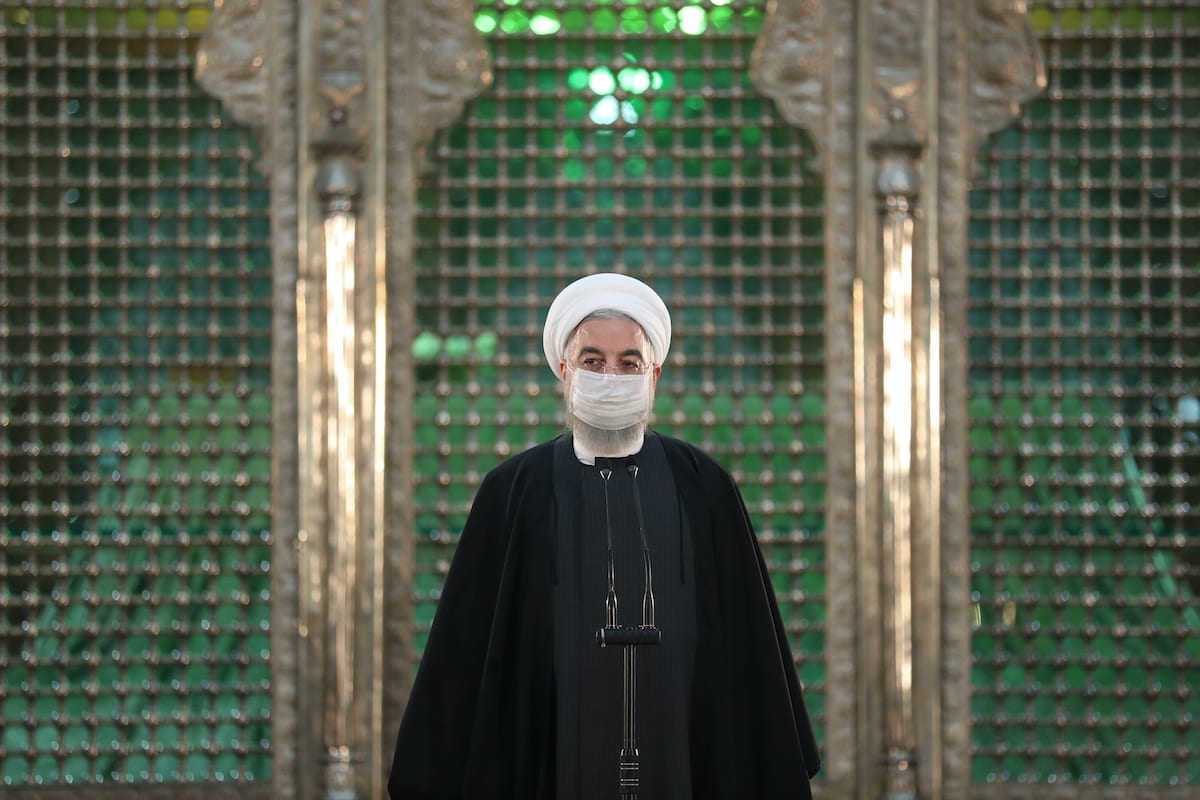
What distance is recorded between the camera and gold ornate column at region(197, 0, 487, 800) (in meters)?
3.64

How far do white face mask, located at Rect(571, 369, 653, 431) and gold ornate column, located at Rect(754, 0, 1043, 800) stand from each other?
5.22 ft

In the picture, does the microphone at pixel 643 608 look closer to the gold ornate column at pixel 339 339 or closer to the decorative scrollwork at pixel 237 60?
the gold ornate column at pixel 339 339

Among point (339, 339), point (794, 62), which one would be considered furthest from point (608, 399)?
point (794, 62)

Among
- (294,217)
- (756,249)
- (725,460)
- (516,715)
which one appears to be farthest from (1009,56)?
(516,715)

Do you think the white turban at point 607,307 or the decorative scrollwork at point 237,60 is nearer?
the white turban at point 607,307

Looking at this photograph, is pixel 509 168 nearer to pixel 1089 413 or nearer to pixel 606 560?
pixel 1089 413

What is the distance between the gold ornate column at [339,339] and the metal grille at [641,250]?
0.08 metres

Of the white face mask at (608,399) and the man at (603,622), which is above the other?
the white face mask at (608,399)

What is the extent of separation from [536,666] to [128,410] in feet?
6.55

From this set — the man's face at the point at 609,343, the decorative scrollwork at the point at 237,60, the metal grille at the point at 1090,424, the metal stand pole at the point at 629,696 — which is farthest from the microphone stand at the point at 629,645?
the decorative scrollwork at the point at 237,60

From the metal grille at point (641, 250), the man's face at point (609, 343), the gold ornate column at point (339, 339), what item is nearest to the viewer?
the man's face at point (609, 343)

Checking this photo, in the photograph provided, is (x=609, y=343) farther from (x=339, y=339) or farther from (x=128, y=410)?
(x=128, y=410)

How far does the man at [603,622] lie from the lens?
2109mm

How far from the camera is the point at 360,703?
364 centimetres
